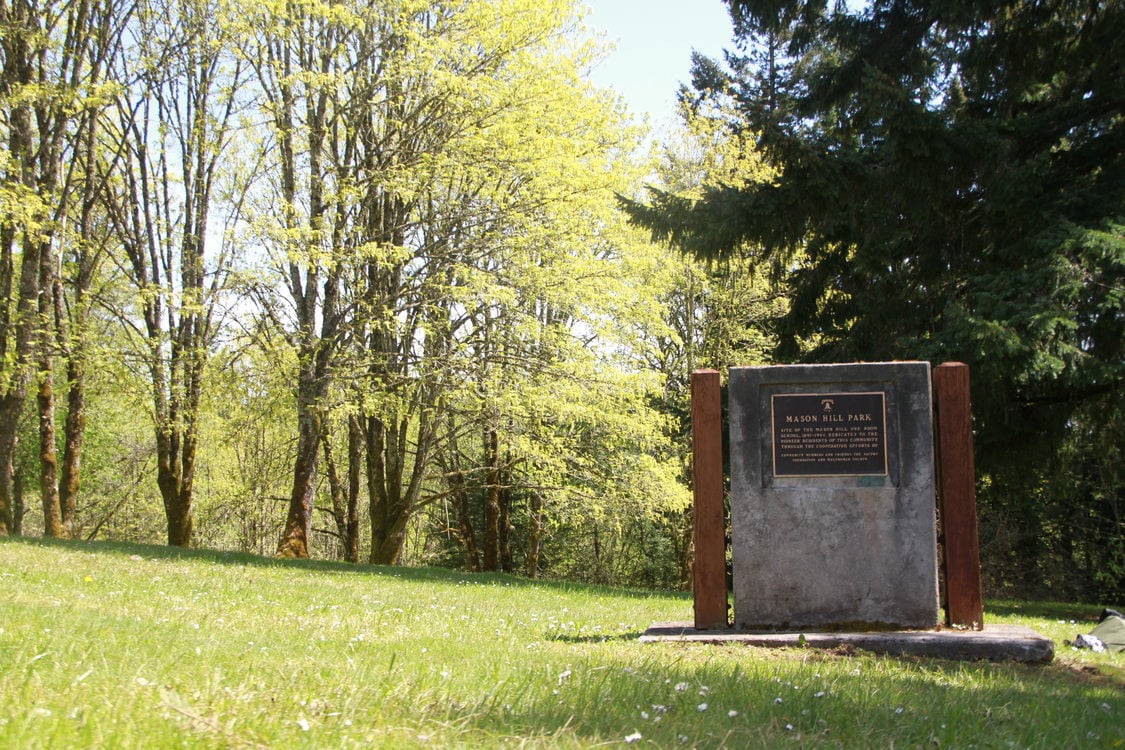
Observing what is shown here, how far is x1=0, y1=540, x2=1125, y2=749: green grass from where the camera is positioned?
3.16 metres

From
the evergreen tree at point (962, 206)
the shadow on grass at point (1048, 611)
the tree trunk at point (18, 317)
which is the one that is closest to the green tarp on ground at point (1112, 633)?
the evergreen tree at point (962, 206)

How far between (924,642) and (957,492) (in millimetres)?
1389

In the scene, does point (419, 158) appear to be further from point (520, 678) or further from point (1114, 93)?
point (520, 678)

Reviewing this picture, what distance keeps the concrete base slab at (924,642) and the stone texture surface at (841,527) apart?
1.08 ft

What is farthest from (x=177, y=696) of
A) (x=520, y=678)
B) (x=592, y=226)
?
(x=592, y=226)

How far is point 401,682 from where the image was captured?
4.02 metres

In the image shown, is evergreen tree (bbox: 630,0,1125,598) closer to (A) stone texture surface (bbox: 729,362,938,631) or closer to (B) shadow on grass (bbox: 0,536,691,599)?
(A) stone texture surface (bbox: 729,362,938,631)

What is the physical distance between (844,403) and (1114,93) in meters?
8.50

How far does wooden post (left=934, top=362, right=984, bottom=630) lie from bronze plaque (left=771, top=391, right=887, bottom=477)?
A: 542 mm

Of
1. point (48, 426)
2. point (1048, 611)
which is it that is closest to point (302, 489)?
point (48, 426)

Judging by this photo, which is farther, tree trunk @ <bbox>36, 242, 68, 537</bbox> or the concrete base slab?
tree trunk @ <bbox>36, 242, 68, 537</bbox>

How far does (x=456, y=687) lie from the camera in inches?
162

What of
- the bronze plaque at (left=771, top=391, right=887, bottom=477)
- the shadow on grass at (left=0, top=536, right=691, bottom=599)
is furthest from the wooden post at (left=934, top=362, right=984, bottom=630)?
the shadow on grass at (left=0, top=536, right=691, bottom=599)

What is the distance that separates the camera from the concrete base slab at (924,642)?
21.9ft
